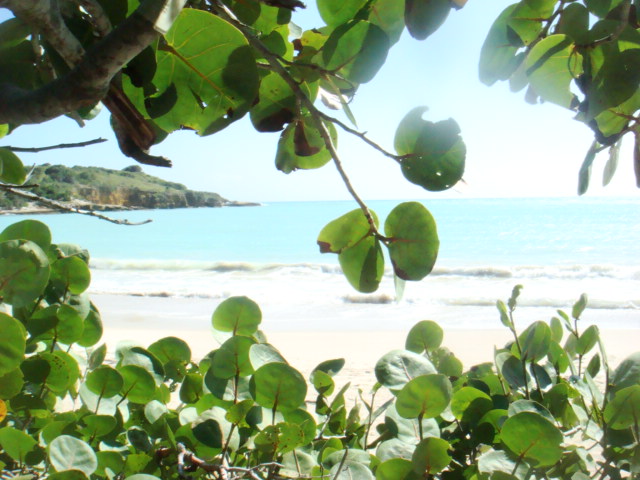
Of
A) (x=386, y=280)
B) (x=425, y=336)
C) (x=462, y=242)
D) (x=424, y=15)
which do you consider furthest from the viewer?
(x=462, y=242)

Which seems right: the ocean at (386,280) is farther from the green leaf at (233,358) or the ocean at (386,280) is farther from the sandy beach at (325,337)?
the green leaf at (233,358)

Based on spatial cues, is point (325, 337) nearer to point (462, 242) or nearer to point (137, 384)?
point (137, 384)

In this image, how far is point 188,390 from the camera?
0.63m

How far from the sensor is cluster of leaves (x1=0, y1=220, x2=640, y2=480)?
449 millimetres

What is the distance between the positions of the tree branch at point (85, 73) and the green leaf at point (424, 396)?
0.32 metres

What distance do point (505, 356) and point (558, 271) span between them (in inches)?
477

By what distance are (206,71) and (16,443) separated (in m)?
0.36

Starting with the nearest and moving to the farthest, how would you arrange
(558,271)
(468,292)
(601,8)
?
(601,8)
(468,292)
(558,271)

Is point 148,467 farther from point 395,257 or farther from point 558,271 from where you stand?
point 558,271

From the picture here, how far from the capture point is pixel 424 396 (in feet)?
1.52

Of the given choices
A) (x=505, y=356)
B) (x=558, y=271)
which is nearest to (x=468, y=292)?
(x=558, y=271)

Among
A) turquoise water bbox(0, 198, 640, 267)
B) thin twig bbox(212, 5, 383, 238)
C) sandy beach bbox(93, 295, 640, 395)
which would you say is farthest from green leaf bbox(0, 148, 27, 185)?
turquoise water bbox(0, 198, 640, 267)

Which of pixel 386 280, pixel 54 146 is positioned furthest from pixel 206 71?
pixel 386 280

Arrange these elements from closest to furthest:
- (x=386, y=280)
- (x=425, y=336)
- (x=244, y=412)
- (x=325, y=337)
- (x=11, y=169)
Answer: (x=244, y=412) → (x=11, y=169) → (x=425, y=336) → (x=325, y=337) → (x=386, y=280)
